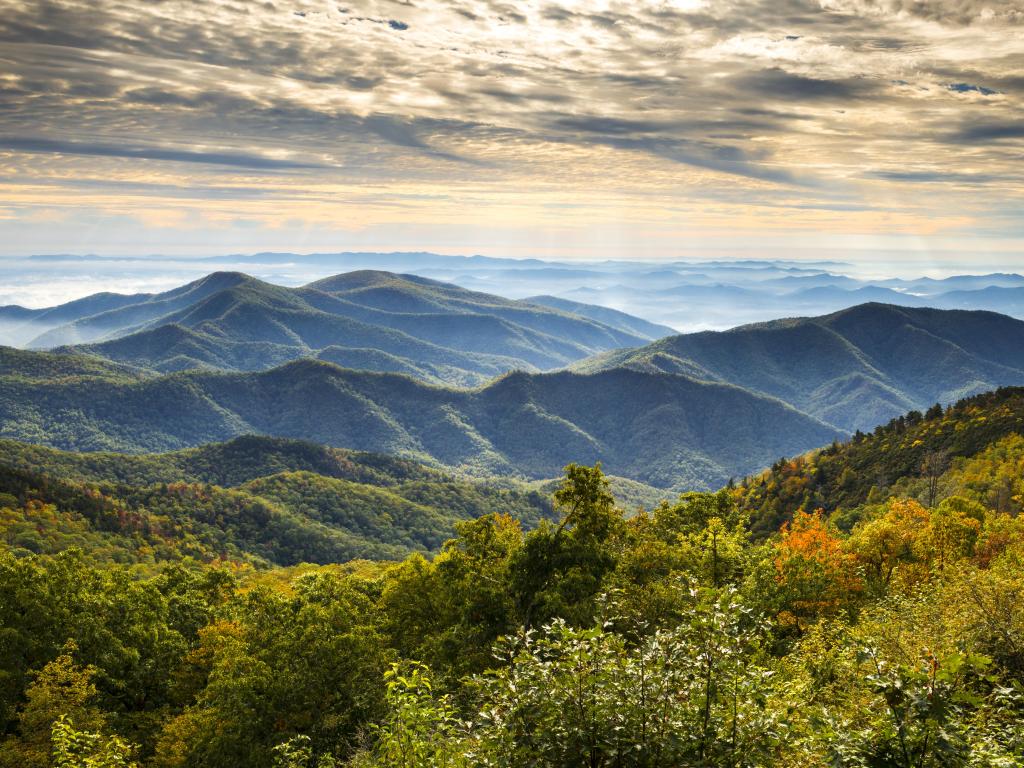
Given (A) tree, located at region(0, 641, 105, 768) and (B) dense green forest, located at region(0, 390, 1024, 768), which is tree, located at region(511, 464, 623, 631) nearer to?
(B) dense green forest, located at region(0, 390, 1024, 768)

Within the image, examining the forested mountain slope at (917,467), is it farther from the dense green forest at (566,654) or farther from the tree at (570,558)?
the tree at (570,558)

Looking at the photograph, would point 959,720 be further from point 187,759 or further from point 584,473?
point 187,759

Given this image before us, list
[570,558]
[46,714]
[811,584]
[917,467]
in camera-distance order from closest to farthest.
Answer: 1. [46,714]
2. [570,558]
3. [811,584]
4. [917,467]

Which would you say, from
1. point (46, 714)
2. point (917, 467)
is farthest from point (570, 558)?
point (917, 467)

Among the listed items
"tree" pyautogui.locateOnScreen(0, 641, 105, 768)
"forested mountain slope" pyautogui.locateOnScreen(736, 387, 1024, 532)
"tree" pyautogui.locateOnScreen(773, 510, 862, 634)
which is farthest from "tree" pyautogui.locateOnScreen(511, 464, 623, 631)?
"forested mountain slope" pyautogui.locateOnScreen(736, 387, 1024, 532)

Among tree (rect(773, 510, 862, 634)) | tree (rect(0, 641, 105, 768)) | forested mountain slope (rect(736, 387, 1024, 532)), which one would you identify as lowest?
forested mountain slope (rect(736, 387, 1024, 532))

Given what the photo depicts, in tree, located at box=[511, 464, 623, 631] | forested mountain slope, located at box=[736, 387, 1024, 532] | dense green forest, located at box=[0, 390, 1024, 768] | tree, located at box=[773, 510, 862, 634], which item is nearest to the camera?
dense green forest, located at box=[0, 390, 1024, 768]

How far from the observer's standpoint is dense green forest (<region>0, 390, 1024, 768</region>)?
13.4 metres

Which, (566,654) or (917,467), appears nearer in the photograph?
(566,654)

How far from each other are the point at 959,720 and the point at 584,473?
29.9m

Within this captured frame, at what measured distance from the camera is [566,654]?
1570 cm

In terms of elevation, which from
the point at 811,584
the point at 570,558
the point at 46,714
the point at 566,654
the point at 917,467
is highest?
the point at 566,654

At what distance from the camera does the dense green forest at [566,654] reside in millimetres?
13383

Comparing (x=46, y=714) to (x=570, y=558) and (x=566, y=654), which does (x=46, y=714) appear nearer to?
(x=570, y=558)
